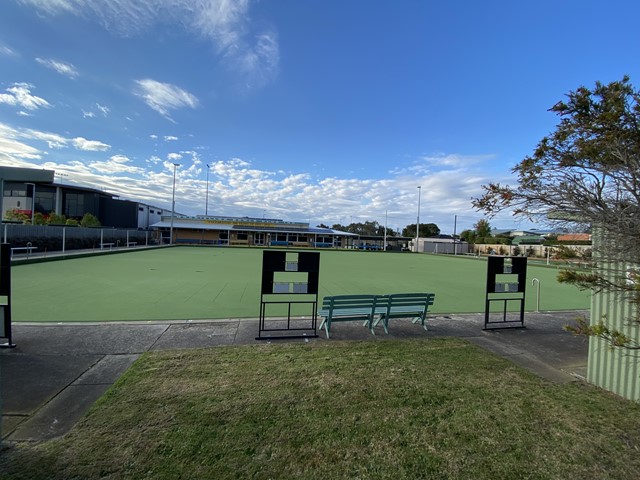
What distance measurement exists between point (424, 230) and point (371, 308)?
11276 centimetres

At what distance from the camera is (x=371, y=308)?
22.1ft

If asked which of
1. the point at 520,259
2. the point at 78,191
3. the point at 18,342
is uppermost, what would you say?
the point at 78,191

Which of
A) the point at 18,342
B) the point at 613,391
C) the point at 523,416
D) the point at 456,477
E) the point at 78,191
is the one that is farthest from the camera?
the point at 78,191

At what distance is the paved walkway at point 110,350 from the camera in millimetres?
3548

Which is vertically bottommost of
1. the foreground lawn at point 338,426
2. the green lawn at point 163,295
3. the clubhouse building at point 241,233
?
the green lawn at point 163,295

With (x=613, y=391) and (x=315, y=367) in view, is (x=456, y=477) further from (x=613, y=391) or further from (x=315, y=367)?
(x=613, y=391)

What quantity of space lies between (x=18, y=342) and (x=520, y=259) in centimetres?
1005

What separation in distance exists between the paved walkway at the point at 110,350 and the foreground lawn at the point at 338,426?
370 mm

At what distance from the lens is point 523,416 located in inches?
137

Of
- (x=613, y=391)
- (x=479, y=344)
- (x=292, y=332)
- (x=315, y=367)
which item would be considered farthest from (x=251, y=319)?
(x=613, y=391)

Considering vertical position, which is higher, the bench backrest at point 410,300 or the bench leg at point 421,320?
the bench backrest at point 410,300

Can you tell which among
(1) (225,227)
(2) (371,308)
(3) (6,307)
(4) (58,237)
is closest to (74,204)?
(1) (225,227)

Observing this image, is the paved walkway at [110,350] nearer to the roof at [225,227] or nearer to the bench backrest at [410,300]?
the bench backrest at [410,300]

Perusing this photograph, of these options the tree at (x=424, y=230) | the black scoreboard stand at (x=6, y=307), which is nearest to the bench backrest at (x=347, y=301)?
the black scoreboard stand at (x=6, y=307)
